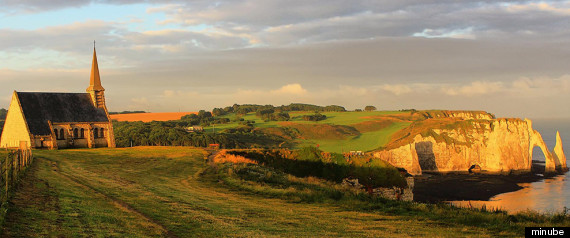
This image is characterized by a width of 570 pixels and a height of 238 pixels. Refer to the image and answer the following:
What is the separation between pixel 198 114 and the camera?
185375 mm

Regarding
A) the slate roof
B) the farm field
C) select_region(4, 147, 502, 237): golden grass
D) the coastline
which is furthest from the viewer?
the farm field

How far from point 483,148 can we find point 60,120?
96.0 m

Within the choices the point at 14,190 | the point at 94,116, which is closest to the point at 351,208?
the point at 14,190

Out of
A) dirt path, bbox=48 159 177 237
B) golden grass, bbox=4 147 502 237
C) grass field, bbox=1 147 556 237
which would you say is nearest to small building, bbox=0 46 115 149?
grass field, bbox=1 147 556 237

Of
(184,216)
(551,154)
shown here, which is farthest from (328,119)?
(184,216)

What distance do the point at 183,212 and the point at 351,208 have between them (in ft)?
27.9

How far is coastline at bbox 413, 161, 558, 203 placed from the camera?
69.0 meters

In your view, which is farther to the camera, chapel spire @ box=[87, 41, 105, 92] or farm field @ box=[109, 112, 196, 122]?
farm field @ box=[109, 112, 196, 122]

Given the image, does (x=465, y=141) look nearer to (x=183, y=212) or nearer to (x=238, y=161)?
(x=238, y=161)

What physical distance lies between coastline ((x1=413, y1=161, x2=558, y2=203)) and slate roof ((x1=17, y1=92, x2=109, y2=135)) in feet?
179

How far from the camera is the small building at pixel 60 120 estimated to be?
61.9m

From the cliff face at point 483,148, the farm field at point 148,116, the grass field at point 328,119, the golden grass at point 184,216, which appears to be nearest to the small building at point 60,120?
the golden grass at point 184,216

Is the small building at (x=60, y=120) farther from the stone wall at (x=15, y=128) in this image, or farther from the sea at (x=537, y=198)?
the sea at (x=537, y=198)

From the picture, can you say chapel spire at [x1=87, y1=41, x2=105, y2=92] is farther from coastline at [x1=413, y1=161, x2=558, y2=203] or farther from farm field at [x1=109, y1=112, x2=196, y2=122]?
farm field at [x1=109, y1=112, x2=196, y2=122]
